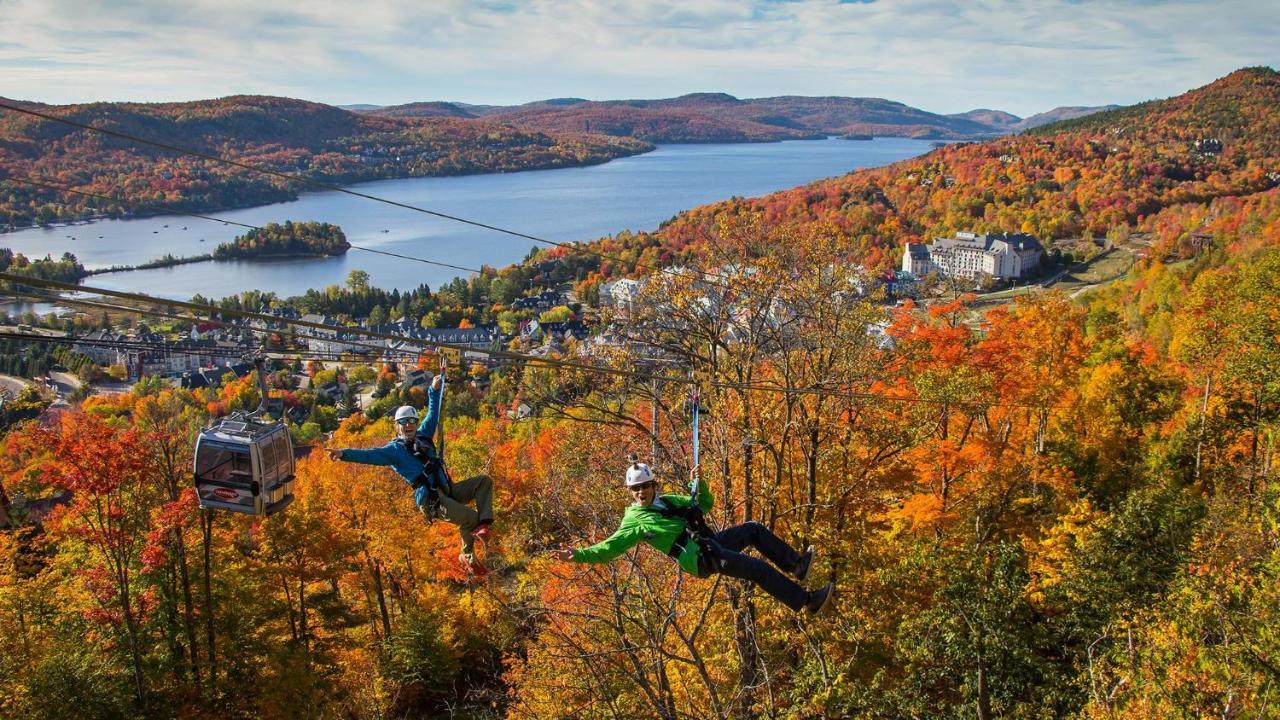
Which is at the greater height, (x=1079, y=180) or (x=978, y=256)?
(x=1079, y=180)

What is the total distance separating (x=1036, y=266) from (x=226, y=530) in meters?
98.7

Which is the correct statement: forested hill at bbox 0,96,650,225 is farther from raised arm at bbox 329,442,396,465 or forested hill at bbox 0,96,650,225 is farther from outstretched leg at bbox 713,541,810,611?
outstretched leg at bbox 713,541,810,611

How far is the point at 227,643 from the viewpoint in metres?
18.1

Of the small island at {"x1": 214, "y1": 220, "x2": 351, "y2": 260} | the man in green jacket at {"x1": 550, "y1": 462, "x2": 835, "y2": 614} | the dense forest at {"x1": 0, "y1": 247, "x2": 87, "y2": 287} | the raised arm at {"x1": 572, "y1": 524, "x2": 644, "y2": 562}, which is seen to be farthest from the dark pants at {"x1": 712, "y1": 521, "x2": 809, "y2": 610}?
the small island at {"x1": 214, "y1": 220, "x2": 351, "y2": 260}

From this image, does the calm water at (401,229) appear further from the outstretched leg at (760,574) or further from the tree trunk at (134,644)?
the outstretched leg at (760,574)

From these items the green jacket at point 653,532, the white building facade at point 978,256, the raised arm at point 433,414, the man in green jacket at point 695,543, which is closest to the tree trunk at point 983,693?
the man in green jacket at point 695,543

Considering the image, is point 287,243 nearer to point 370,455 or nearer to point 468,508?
point 370,455

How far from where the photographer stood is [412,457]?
23.0ft

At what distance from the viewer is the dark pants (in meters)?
6.25

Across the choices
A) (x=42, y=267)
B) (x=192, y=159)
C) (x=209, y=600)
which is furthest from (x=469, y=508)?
(x=192, y=159)

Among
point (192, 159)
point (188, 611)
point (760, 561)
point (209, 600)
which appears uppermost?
point (192, 159)

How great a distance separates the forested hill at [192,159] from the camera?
179ft

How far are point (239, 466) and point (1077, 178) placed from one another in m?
134

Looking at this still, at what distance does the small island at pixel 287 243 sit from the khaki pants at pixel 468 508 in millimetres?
79882
